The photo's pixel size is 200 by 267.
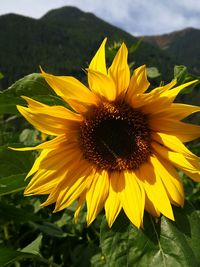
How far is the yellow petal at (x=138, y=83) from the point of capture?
1.26 m

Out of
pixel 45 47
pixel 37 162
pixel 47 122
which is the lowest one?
pixel 45 47

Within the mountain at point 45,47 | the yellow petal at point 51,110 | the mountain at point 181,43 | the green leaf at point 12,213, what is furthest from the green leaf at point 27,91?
the mountain at point 181,43

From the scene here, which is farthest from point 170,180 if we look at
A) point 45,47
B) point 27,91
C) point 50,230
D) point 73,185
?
point 45,47

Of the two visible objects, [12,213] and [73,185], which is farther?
[12,213]

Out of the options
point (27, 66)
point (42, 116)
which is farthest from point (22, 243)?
point (27, 66)

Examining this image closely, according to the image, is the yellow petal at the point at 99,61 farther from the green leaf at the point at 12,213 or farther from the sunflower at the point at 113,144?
the green leaf at the point at 12,213

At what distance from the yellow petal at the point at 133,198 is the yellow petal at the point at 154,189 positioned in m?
0.02

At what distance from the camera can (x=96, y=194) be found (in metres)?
1.44

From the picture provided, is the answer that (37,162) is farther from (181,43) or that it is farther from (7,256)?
(181,43)

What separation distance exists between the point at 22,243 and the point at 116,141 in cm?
134

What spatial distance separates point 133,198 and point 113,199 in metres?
0.06

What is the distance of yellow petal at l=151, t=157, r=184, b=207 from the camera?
4.45ft

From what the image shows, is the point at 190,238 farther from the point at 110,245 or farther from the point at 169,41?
the point at 169,41

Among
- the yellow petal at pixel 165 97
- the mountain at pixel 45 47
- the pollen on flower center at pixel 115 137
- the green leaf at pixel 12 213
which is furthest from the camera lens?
the mountain at pixel 45 47
